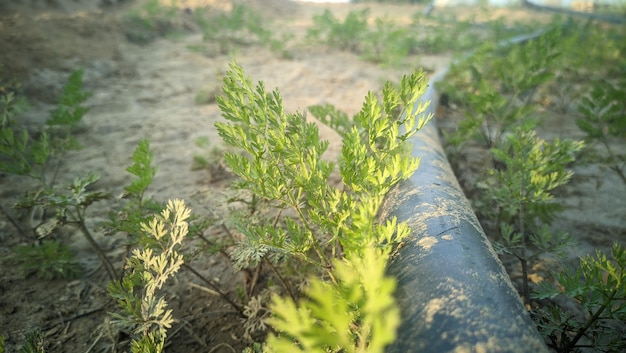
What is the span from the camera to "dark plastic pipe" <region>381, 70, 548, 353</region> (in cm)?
79

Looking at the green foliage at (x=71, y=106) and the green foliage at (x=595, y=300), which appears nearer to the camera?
the green foliage at (x=595, y=300)

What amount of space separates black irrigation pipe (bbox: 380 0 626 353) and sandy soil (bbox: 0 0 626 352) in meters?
0.86

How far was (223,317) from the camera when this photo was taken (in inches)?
62.3

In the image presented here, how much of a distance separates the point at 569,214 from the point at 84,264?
9.67 feet

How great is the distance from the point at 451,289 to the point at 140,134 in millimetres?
3457

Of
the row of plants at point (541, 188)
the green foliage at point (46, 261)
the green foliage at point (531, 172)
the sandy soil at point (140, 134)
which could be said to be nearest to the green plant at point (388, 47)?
the sandy soil at point (140, 134)

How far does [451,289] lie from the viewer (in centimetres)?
92

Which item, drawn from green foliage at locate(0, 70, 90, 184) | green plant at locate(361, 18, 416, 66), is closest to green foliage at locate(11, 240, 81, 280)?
green foliage at locate(0, 70, 90, 184)

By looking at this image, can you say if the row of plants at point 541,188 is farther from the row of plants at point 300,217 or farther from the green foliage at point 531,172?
the row of plants at point 300,217

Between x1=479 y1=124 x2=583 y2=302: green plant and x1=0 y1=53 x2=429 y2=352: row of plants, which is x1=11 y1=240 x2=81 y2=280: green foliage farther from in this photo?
x1=479 y1=124 x2=583 y2=302: green plant

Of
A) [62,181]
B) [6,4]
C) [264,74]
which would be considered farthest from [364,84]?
[6,4]

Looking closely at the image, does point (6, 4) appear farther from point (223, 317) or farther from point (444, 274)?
point (444, 274)

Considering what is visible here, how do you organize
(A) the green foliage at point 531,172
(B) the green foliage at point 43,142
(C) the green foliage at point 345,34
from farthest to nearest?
(C) the green foliage at point 345,34
(B) the green foliage at point 43,142
(A) the green foliage at point 531,172

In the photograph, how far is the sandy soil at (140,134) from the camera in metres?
1.57
